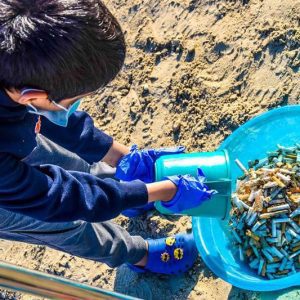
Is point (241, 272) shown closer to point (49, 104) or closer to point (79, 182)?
point (79, 182)

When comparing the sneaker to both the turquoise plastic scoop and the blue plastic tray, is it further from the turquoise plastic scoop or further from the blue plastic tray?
the turquoise plastic scoop

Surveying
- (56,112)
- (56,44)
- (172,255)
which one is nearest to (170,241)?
(172,255)

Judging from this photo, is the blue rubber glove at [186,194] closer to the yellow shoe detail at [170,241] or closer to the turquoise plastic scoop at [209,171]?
the turquoise plastic scoop at [209,171]

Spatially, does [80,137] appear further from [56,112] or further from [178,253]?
[178,253]

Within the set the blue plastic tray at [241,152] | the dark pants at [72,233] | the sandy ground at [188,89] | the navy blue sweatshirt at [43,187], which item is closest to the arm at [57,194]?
the navy blue sweatshirt at [43,187]

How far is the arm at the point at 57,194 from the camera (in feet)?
6.11

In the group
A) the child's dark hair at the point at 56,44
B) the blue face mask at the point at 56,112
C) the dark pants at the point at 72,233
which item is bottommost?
the dark pants at the point at 72,233

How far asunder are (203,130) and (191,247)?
2.07 feet

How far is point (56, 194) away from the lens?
6.36ft

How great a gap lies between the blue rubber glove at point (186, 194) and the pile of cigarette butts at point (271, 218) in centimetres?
31

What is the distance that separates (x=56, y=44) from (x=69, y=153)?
117 cm

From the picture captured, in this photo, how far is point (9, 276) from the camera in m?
1.38

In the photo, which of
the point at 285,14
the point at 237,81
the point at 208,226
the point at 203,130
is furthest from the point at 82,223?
the point at 285,14

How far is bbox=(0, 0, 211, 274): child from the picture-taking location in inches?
60.0
